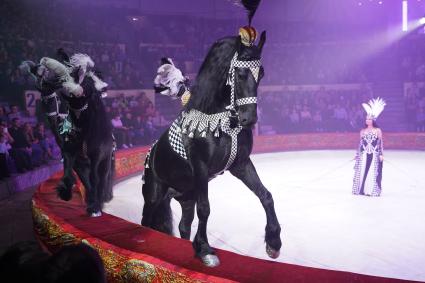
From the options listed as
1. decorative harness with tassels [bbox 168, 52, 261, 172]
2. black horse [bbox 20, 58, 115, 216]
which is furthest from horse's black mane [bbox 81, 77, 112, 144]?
decorative harness with tassels [bbox 168, 52, 261, 172]

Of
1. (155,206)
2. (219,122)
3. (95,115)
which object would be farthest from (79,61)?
(219,122)

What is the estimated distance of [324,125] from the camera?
62.5 ft

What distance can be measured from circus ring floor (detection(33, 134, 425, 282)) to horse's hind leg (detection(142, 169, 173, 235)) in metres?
0.24

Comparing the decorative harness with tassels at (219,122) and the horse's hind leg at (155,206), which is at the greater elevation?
the decorative harness with tassels at (219,122)

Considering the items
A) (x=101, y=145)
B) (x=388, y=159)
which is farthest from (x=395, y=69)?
(x=101, y=145)

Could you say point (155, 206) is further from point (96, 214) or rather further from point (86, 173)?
point (86, 173)

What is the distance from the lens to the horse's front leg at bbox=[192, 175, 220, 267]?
294 cm

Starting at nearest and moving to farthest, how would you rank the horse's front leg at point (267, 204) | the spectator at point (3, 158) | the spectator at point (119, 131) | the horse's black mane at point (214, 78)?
1. the horse's black mane at point (214, 78)
2. the horse's front leg at point (267, 204)
3. the spectator at point (3, 158)
4. the spectator at point (119, 131)

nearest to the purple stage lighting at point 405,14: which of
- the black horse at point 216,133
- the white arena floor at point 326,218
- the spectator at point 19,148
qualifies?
the white arena floor at point 326,218

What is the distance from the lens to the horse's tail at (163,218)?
13.8 ft

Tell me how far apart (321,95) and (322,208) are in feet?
44.4

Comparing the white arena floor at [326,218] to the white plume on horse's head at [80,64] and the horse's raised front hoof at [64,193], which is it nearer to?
the horse's raised front hoof at [64,193]

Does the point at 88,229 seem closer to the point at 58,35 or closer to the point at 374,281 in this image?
the point at 374,281

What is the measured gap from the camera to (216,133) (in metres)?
3.10
